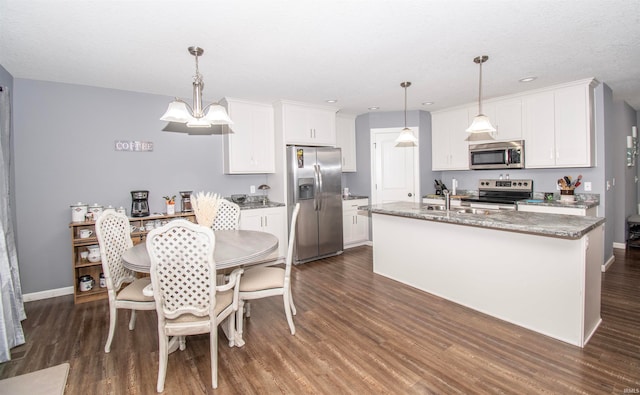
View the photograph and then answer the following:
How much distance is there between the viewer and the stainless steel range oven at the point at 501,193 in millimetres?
4523

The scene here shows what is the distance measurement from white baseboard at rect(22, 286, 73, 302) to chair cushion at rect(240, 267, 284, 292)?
8.06ft

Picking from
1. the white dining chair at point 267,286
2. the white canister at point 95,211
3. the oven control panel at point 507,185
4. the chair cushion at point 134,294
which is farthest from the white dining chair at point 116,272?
the oven control panel at point 507,185

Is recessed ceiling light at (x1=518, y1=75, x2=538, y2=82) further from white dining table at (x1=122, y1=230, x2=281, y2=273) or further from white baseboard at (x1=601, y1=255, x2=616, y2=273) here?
white dining table at (x1=122, y1=230, x2=281, y2=273)

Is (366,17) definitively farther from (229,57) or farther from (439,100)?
(439,100)

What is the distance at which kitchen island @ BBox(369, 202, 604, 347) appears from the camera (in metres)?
2.31

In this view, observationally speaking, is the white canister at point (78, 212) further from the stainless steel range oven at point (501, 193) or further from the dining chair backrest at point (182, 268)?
the stainless steel range oven at point (501, 193)

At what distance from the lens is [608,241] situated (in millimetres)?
4184

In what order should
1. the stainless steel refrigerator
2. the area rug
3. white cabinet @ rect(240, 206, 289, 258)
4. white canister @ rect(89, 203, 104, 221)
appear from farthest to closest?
the stainless steel refrigerator, white cabinet @ rect(240, 206, 289, 258), white canister @ rect(89, 203, 104, 221), the area rug

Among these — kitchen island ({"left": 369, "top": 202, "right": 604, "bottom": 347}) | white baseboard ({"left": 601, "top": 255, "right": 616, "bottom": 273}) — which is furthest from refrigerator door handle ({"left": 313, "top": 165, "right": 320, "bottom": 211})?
white baseboard ({"left": 601, "top": 255, "right": 616, "bottom": 273})

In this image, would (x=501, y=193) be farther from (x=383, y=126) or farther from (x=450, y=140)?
(x=383, y=126)

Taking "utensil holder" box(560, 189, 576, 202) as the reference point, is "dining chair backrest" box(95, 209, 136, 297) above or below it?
below

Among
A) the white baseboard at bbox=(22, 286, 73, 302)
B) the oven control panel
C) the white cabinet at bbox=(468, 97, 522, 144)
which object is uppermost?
the white cabinet at bbox=(468, 97, 522, 144)

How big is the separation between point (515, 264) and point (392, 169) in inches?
122

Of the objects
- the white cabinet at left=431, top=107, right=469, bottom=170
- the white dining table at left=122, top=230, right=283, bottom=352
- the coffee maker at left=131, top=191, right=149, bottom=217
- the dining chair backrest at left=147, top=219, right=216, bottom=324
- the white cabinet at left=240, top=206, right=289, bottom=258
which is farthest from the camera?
the white cabinet at left=431, top=107, right=469, bottom=170
